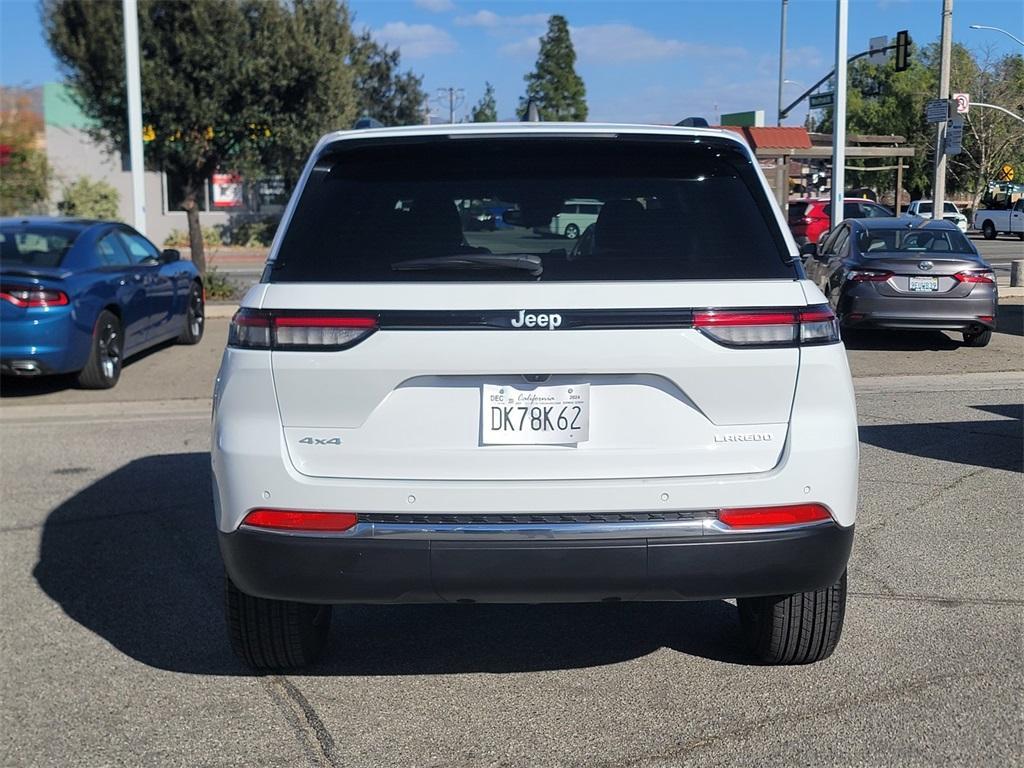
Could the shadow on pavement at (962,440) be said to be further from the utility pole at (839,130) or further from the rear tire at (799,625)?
the utility pole at (839,130)

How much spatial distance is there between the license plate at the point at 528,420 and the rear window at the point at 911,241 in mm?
10143

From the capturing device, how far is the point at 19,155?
13672 mm

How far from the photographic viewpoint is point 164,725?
3.79 meters

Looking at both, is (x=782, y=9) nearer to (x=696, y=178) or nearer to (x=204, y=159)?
(x=204, y=159)

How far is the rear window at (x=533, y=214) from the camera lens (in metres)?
3.46

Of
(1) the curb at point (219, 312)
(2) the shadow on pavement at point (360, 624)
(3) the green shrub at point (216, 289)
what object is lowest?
(2) the shadow on pavement at point (360, 624)

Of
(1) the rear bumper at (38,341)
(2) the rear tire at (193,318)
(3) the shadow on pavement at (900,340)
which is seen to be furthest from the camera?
(3) the shadow on pavement at (900,340)

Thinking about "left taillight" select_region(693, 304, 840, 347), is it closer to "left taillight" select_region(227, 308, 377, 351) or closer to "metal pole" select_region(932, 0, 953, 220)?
"left taillight" select_region(227, 308, 377, 351)

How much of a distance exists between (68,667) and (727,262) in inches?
113

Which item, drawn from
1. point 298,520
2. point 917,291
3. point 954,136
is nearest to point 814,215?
point 954,136

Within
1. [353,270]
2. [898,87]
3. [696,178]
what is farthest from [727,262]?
[898,87]

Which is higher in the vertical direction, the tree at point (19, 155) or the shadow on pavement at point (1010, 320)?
the tree at point (19, 155)

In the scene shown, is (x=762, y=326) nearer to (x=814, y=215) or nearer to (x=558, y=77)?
(x=814, y=215)

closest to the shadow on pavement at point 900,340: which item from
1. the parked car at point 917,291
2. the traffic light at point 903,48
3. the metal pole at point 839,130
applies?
the parked car at point 917,291
